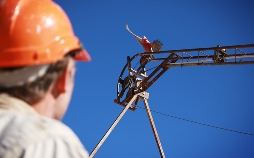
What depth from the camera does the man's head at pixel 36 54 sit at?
1310mm

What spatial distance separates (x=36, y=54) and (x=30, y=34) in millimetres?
86

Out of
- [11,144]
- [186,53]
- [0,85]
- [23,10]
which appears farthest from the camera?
[186,53]

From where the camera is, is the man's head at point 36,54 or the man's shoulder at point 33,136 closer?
the man's shoulder at point 33,136

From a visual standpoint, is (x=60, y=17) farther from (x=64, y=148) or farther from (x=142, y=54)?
(x=142, y=54)

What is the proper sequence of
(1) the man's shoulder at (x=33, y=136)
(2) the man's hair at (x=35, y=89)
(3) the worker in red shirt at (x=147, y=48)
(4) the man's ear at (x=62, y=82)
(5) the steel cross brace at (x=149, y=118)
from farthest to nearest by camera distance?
1. (3) the worker in red shirt at (x=147, y=48)
2. (5) the steel cross brace at (x=149, y=118)
3. (4) the man's ear at (x=62, y=82)
4. (2) the man's hair at (x=35, y=89)
5. (1) the man's shoulder at (x=33, y=136)

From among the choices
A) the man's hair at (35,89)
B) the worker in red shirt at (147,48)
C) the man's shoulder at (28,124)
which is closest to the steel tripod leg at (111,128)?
the worker in red shirt at (147,48)

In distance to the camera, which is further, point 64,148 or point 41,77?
point 41,77

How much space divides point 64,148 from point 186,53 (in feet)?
37.7

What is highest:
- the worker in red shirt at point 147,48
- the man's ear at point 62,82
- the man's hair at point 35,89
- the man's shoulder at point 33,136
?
the worker in red shirt at point 147,48

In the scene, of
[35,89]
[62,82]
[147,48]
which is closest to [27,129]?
[35,89]

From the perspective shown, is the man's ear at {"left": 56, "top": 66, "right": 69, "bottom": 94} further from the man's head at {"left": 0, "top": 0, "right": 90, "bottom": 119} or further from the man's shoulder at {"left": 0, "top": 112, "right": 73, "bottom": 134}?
the man's shoulder at {"left": 0, "top": 112, "right": 73, "bottom": 134}

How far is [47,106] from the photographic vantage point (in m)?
1.39

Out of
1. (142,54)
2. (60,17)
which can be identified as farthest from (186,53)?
(60,17)

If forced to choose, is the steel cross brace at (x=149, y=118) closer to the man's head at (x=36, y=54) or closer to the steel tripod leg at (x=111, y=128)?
the steel tripod leg at (x=111, y=128)
